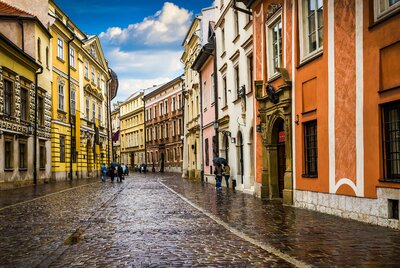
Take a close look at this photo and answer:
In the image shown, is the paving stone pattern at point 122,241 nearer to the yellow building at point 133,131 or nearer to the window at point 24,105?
the window at point 24,105

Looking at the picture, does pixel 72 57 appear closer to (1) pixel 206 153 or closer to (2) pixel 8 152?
(1) pixel 206 153

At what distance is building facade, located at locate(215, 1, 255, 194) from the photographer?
2400 centimetres

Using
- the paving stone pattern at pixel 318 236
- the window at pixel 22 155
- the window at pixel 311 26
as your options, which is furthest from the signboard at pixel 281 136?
the window at pixel 22 155

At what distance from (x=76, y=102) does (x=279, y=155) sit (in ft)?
108

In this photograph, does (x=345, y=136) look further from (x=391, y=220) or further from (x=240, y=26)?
(x=240, y=26)

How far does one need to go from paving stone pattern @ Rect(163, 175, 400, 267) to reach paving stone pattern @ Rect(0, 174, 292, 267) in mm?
597

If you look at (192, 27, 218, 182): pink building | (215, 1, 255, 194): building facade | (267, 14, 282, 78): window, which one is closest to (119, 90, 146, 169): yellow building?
(192, 27, 218, 182): pink building

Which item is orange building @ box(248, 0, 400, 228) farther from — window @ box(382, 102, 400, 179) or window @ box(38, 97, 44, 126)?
window @ box(38, 97, 44, 126)

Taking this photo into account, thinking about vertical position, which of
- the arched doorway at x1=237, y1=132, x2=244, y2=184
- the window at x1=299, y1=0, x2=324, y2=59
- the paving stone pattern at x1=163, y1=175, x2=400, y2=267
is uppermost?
the window at x1=299, y1=0, x2=324, y2=59

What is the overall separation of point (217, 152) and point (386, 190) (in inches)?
844

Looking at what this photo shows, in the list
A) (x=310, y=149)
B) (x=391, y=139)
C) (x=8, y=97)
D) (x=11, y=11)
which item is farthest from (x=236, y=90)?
(x=11, y=11)

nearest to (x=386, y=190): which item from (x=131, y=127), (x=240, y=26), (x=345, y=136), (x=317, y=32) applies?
(x=345, y=136)

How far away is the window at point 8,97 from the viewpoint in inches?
1176

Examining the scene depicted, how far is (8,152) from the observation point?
3011 cm
